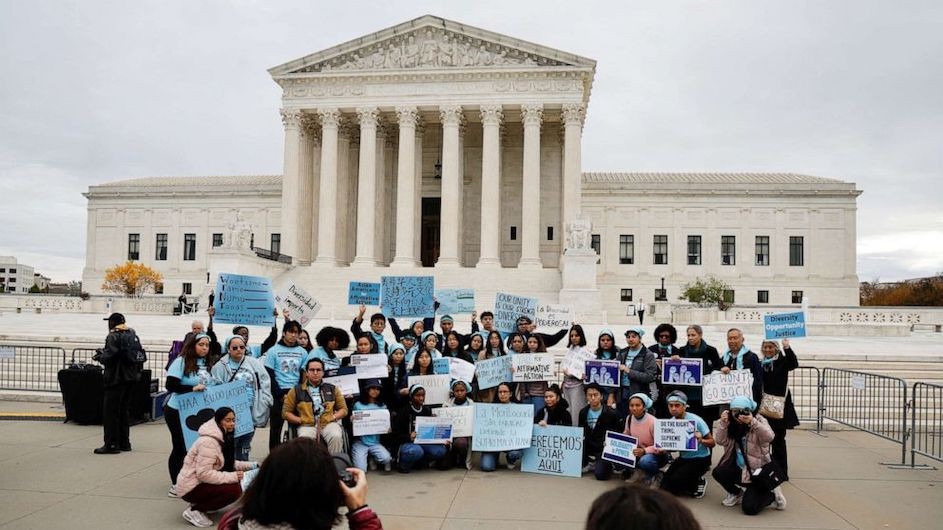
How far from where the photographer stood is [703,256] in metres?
59.4

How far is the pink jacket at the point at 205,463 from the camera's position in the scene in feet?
23.6

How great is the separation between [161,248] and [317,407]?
203 feet

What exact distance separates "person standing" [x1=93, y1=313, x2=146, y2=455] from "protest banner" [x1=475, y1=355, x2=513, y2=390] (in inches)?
198

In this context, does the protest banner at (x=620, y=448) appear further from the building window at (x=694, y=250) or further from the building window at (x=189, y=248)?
the building window at (x=189, y=248)

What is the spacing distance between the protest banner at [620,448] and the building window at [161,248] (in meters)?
63.1

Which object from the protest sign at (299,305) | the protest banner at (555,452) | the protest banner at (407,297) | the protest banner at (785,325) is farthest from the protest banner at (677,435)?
the protest banner at (407,297)

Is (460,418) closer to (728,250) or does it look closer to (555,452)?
(555,452)

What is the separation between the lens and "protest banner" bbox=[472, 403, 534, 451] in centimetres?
963

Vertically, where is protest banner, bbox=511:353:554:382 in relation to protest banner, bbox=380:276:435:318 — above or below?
below

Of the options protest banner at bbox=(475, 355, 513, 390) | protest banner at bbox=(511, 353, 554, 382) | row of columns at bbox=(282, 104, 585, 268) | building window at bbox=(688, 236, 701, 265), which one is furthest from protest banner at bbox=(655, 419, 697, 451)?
building window at bbox=(688, 236, 701, 265)

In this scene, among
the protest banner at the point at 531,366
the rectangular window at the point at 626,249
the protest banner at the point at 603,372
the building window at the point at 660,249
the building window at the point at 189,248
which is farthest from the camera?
the building window at the point at 189,248

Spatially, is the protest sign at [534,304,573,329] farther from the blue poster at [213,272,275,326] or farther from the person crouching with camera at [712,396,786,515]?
the person crouching with camera at [712,396,786,515]

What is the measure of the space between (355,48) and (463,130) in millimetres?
8801

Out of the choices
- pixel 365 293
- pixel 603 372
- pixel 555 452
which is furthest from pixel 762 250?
pixel 555 452
